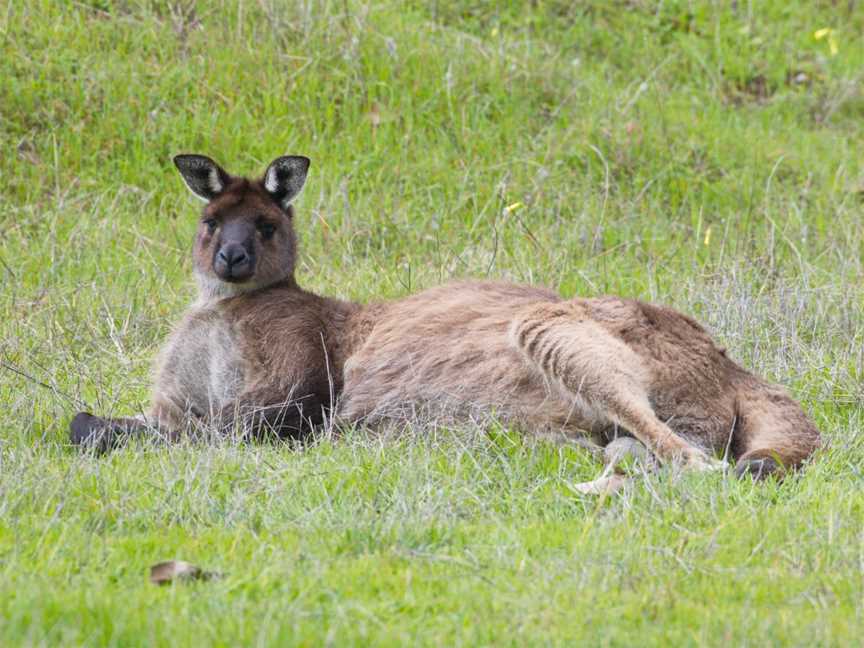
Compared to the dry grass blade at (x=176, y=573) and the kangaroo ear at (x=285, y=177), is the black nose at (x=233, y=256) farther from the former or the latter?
the dry grass blade at (x=176, y=573)

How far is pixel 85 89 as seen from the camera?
9.92m

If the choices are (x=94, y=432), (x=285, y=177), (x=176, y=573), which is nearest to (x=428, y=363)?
(x=285, y=177)

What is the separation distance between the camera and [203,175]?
273 inches

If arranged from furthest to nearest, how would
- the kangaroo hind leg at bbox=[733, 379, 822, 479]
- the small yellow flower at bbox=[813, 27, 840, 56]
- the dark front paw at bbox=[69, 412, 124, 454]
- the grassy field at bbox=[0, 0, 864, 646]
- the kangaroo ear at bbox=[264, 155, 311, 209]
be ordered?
the small yellow flower at bbox=[813, 27, 840, 56] → the kangaroo ear at bbox=[264, 155, 311, 209] → the dark front paw at bbox=[69, 412, 124, 454] → the kangaroo hind leg at bbox=[733, 379, 822, 479] → the grassy field at bbox=[0, 0, 864, 646]

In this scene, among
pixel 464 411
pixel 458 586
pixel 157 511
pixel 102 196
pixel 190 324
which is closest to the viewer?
pixel 458 586

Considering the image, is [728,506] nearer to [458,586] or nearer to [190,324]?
[458,586]

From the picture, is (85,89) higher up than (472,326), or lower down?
higher up

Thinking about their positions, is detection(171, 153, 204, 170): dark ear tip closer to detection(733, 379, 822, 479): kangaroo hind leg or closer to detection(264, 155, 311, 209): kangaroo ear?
detection(264, 155, 311, 209): kangaroo ear

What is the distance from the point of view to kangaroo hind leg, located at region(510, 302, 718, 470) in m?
5.51

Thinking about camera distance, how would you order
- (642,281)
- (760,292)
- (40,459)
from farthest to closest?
(642,281) → (760,292) → (40,459)

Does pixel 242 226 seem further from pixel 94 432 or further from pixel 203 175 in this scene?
pixel 94 432

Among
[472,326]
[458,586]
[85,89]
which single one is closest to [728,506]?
[458,586]

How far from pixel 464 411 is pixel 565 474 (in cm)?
82

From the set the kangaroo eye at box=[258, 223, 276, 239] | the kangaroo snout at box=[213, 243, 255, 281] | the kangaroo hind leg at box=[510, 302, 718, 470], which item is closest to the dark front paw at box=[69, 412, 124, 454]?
the kangaroo snout at box=[213, 243, 255, 281]
